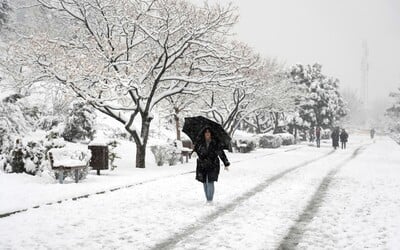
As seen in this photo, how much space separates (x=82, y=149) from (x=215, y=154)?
5595mm

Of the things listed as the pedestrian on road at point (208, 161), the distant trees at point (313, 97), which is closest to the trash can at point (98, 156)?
the pedestrian on road at point (208, 161)

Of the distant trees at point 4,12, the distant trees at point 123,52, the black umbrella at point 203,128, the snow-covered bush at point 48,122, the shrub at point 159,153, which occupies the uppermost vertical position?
the distant trees at point 4,12

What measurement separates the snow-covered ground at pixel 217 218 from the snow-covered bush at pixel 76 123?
10.4 m

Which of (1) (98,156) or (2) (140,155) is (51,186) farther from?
(2) (140,155)

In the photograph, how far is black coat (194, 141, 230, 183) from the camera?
1057cm

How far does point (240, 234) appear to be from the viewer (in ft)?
24.7

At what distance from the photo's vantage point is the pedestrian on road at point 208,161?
416 inches

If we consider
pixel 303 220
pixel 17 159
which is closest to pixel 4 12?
pixel 17 159

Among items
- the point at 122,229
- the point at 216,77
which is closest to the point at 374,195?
the point at 122,229

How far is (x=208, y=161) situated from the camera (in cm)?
1062

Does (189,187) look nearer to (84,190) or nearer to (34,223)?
(84,190)

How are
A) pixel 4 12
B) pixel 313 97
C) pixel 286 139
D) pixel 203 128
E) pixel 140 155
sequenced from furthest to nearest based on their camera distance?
pixel 313 97 → pixel 286 139 → pixel 4 12 → pixel 140 155 → pixel 203 128

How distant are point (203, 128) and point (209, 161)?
2.77 feet

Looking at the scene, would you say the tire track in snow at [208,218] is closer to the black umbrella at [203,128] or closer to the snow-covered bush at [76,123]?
the black umbrella at [203,128]
